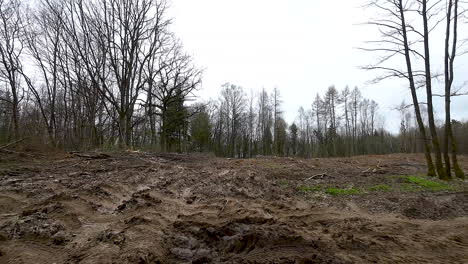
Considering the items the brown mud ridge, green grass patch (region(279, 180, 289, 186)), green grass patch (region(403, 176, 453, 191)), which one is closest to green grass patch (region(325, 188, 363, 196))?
the brown mud ridge

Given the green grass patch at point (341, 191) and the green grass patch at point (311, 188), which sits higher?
the green grass patch at point (311, 188)

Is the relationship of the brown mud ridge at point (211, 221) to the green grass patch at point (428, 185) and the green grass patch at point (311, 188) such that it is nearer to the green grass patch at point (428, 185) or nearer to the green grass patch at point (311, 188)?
the green grass patch at point (311, 188)

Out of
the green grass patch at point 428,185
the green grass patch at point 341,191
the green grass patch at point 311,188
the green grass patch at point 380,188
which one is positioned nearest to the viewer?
the green grass patch at point 341,191

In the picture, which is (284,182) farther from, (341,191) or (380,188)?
(380,188)

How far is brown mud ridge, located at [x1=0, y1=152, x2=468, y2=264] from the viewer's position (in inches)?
169

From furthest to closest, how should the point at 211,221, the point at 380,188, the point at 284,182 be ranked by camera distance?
the point at 284,182 < the point at 380,188 < the point at 211,221

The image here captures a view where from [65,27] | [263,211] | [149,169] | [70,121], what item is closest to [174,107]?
[70,121]

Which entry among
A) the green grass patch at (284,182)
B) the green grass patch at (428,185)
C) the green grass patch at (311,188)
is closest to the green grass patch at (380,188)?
the green grass patch at (428,185)

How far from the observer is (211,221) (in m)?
5.70

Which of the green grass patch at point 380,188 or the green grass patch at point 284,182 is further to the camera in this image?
the green grass patch at point 284,182

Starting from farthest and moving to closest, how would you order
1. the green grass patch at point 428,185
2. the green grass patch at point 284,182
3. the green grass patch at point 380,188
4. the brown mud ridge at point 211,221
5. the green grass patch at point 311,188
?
the green grass patch at point 428,185, the green grass patch at point 284,182, the green grass patch at point 380,188, the green grass patch at point 311,188, the brown mud ridge at point 211,221

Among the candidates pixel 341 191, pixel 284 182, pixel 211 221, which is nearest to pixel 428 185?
pixel 341 191

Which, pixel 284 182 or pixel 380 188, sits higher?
pixel 284 182

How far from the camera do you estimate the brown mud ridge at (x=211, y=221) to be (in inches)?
169
